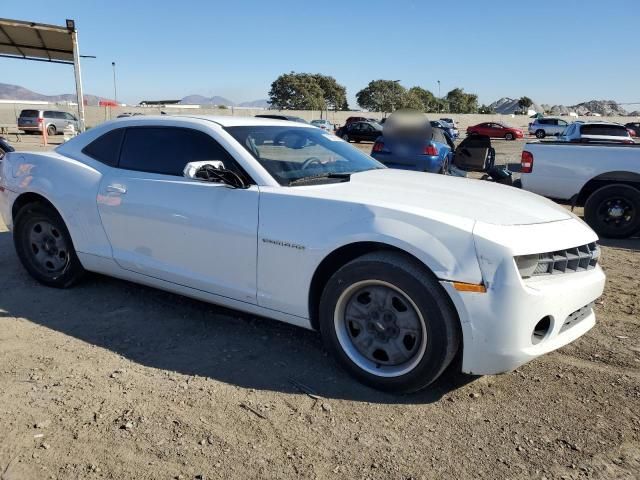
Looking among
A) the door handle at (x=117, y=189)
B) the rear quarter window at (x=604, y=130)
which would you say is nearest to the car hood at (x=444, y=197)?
the door handle at (x=117, y=189)

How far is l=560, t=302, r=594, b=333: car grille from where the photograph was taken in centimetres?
299

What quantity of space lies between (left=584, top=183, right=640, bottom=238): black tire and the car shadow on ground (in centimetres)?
492

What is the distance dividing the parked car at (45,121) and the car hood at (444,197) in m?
31.5

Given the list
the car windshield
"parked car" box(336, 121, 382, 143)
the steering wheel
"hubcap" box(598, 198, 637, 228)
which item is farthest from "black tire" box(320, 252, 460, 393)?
"parked car" box(336, 121, 382, 143)

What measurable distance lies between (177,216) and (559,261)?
2441 millimetres

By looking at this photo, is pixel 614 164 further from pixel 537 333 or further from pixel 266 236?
pixel 266 236

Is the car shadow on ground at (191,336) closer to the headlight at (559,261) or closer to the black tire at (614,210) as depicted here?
the headlight at (559,261)

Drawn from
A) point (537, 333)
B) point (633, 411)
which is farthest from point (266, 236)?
point (633, 411)

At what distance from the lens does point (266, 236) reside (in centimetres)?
328

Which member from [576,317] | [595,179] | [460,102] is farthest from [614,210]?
[460,102]

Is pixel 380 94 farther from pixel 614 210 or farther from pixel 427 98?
pixel 614 210

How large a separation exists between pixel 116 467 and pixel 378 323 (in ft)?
4.96

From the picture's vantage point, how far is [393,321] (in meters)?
2.99

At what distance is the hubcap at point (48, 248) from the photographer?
4.58 metres
